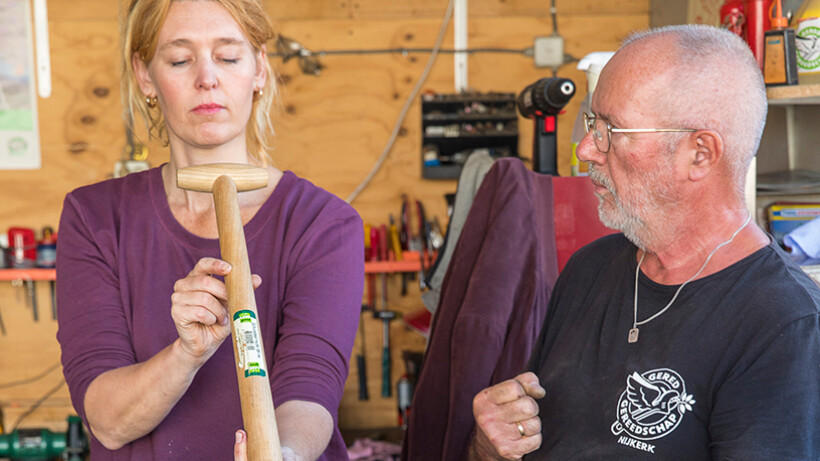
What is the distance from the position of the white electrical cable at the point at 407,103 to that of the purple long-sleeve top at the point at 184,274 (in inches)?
93.7

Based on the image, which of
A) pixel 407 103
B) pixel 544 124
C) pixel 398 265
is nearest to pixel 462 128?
pixel 407 103

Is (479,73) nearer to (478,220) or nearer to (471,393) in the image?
(478,220)

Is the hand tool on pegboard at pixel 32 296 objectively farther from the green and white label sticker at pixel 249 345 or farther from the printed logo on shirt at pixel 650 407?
the printed logo on shirt at pixel 650 407

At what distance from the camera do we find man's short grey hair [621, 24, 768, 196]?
119 cm

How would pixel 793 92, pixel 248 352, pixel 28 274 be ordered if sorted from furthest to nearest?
1. pixel 28 274
2. pixel 793 92
3. pixel 248 352

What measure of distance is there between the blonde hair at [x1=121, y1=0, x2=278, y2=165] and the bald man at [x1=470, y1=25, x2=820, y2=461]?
0.60 meters

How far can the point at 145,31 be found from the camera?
4.33ft

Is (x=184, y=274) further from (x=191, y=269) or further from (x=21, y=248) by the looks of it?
(x=21, y=248)

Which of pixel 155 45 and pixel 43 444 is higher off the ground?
pixel 155 45

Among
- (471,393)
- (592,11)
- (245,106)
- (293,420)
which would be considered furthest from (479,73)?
(293,420)

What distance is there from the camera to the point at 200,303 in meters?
1.06

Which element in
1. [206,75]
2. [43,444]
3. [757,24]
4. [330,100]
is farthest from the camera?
[330,100]

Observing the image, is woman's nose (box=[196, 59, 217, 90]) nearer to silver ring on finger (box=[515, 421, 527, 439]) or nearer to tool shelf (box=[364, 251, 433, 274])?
silver ring on finger (box=[515, 421, 527, 439])

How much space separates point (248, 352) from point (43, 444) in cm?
300
